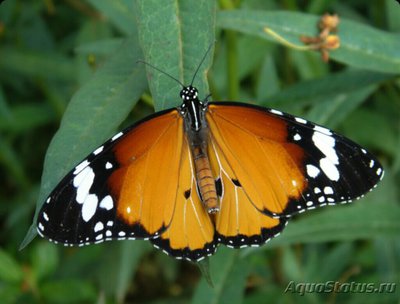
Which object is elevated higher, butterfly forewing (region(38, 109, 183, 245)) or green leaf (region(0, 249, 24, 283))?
butterfly forewing (region(38, 109, 183, 245))

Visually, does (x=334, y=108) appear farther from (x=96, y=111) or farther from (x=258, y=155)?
(x=96, y=111)

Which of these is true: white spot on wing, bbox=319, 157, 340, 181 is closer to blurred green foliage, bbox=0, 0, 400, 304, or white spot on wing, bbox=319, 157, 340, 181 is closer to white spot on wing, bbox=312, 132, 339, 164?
white spot on wing, bbox=312, 132, 339, 164

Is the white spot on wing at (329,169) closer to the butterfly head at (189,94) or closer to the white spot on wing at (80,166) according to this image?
the butterfly head at (189,94)

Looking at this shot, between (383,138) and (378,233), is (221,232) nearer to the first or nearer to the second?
(378,233)

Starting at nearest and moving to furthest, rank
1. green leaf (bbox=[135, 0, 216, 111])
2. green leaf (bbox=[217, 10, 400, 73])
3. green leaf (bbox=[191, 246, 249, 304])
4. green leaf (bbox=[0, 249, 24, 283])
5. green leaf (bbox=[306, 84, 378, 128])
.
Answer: green leaf (bbox=[135, 0, 216, 111])
green leaf (bbox=[217, 10, 400, 73])
green leaf (bbox=[191, 246, 249, 304])
green leaf (bbox=[306, 84, 378, 128])
green leaf (bbox=[0, 249, 24, 283])

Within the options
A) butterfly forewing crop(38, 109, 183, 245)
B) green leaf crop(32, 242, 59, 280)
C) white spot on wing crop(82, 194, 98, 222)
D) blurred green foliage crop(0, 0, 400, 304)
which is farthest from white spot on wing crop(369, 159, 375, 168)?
green leaf crop(32, 242, 59, 280)

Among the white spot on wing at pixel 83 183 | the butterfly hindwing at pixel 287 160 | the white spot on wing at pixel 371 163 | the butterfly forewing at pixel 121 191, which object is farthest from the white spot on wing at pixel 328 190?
the white spot on wing at pixel 83 183

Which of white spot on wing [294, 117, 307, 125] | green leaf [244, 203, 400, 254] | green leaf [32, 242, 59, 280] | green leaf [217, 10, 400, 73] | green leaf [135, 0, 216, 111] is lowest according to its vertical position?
green leaf [32, 242, 59, 280]
